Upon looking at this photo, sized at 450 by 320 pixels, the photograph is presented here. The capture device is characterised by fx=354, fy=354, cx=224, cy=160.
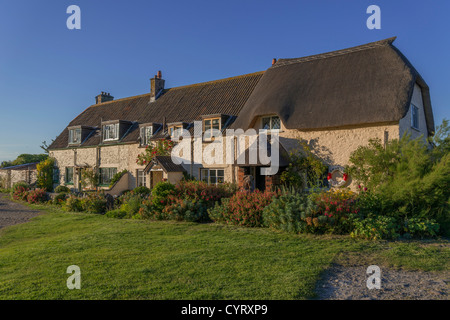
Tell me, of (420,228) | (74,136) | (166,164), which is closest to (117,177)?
(166,164)

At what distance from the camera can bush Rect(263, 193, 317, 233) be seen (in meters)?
9.64

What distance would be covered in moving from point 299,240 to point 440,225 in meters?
4.21

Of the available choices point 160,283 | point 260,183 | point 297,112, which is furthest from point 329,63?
point 160,283

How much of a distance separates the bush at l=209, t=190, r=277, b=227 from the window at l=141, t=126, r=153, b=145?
993 cm

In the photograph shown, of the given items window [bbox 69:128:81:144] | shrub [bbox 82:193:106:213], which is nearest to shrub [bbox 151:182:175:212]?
shrub [bbox 82:193:106:213]

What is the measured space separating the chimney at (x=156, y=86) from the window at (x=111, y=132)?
3187 mm

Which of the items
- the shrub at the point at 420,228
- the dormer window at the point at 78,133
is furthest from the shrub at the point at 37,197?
the shrub at the point at 420,228

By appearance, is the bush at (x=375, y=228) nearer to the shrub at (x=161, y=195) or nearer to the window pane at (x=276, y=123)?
the shrub at (x=161, y=195)

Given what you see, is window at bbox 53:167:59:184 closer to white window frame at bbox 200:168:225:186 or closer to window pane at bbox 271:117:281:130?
white window frame at bbox 200:168:225:186

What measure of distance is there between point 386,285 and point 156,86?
2133 cm

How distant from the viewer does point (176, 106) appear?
2166 centimetres

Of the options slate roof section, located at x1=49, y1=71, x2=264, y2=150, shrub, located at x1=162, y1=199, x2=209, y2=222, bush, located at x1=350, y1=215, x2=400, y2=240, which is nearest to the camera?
bush, located at x1=350, y1=215, x2=400, y2=240

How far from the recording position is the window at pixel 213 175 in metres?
17.5

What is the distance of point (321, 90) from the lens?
14.8m
